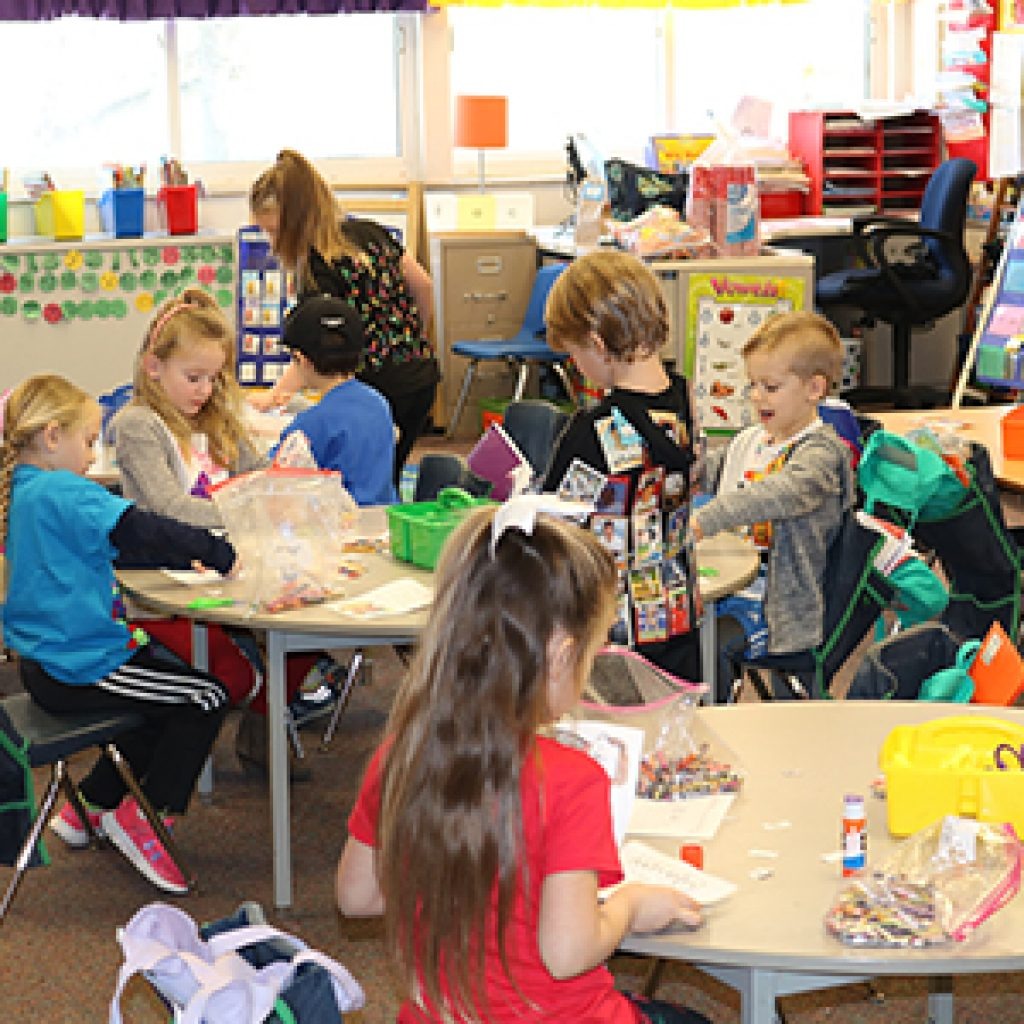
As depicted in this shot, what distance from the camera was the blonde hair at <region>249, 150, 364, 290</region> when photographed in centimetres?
496

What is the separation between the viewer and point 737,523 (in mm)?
3553

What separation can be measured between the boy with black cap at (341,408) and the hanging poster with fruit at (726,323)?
8.27 ft

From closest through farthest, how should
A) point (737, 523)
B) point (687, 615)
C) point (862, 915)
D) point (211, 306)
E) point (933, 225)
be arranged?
point (862, 915)
point (687, 615)
point (737, 523)
point (211, 306)
point (933, 225)

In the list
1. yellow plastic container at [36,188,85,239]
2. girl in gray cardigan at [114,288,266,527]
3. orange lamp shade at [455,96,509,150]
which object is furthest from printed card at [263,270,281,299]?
girl in gray cardigan at [114,288,266,527]

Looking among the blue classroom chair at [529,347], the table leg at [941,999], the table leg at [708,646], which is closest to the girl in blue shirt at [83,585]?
the table leg at [708,646]

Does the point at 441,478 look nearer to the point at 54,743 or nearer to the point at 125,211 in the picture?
the point at 54,743

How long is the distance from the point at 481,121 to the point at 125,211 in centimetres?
178

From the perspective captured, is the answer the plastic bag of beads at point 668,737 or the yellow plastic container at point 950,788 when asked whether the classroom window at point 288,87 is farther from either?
the yellow plastic container at point 950,788

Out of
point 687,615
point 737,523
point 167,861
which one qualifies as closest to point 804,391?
point 737,523

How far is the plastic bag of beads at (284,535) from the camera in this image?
3.34m

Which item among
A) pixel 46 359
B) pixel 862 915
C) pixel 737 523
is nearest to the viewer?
pixel 862 915

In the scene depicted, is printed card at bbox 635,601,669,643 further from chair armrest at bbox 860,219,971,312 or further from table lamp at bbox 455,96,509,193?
table lamp at bbox 455,96,509,193

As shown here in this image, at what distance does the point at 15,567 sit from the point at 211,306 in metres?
0.94

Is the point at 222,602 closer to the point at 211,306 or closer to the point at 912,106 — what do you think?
the point at 211,306
